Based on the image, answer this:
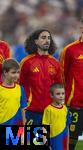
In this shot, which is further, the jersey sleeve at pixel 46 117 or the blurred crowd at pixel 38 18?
the blurred crowd at pixel 38 18

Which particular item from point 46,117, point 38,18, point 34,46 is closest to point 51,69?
point 34,46

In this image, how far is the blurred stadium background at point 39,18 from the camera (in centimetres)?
827

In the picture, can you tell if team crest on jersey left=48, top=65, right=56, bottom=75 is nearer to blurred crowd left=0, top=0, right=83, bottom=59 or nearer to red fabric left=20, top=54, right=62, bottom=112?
red fabric left=20, top=54, right=62, bottom=112

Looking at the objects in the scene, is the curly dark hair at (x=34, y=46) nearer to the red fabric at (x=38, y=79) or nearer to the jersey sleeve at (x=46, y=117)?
the red fabric at (x=38, y=79)

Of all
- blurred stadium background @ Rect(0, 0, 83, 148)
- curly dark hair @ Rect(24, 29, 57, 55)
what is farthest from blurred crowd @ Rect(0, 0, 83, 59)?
curly dark hair @ Rect(24, 29, 57, 55)

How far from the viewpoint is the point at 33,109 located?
658cm

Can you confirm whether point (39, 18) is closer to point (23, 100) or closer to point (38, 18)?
point (38, 18)

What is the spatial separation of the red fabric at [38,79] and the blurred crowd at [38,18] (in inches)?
64.9

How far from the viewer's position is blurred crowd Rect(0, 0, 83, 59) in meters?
8.27

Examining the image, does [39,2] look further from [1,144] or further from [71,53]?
[1,144]

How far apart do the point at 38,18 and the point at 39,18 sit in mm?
27

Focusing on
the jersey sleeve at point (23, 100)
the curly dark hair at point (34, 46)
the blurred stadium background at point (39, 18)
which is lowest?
the jersey sleeve at point (23, 100)

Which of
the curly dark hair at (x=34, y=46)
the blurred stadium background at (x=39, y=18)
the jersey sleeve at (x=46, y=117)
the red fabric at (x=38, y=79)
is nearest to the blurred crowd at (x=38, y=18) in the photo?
the blurred stadium background at (x=39, y=18)

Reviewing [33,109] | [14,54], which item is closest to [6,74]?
[33,109]
